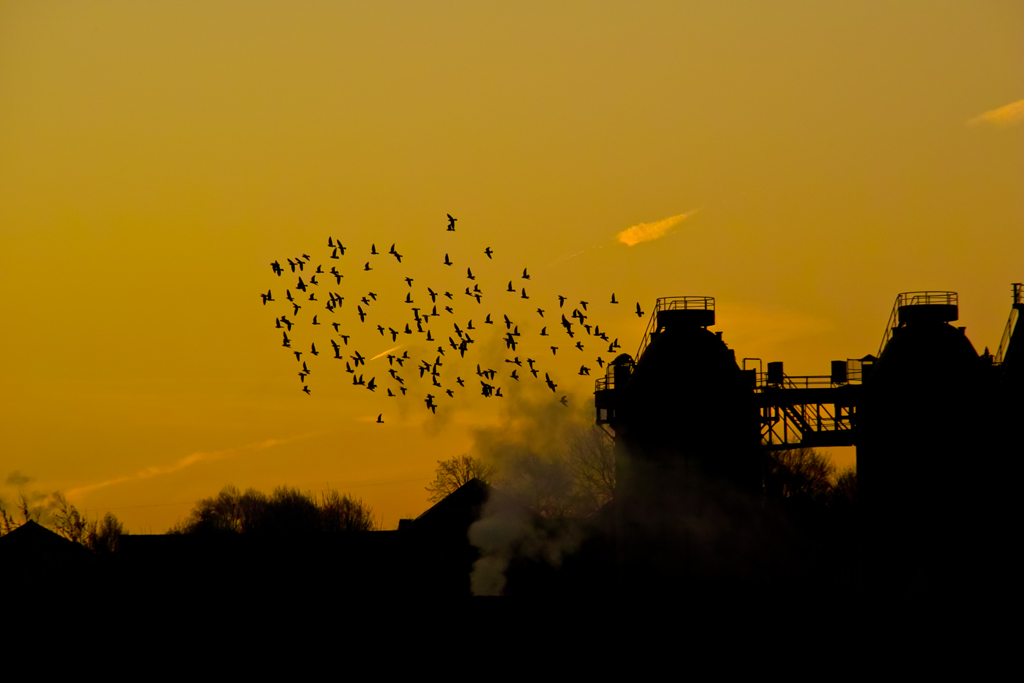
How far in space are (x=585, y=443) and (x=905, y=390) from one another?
33645 mm

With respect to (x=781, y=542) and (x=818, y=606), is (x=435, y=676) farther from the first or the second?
(x=781, y=542)

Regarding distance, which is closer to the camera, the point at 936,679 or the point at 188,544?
the point at 936,679

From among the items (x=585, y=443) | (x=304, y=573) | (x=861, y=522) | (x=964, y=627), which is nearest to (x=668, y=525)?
(x=861, y=522)

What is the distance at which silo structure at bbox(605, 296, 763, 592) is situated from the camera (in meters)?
59.8

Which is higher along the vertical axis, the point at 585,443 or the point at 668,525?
the point at 585,443

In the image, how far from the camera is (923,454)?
194 ft

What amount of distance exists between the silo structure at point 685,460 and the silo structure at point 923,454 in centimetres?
471

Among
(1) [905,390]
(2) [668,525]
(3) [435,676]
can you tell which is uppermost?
(1) [905,390]

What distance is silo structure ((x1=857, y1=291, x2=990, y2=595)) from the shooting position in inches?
2298

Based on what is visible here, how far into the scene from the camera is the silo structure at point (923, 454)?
58375 mm

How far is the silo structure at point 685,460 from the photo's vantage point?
5978 cm

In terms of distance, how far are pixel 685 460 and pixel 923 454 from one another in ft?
28.3

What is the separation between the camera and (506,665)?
48.8 m

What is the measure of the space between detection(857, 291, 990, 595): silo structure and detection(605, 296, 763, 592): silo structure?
4713 millimetres
